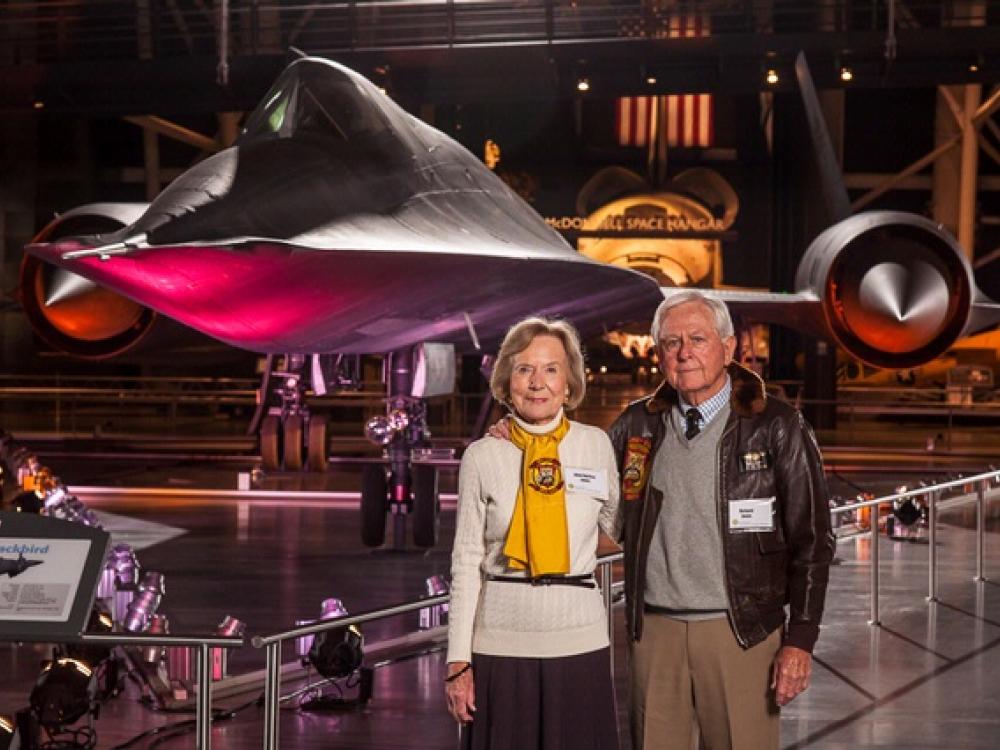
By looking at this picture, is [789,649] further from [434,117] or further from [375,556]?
[434,117]

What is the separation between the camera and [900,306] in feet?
37.0

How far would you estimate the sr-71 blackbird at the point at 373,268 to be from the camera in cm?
706

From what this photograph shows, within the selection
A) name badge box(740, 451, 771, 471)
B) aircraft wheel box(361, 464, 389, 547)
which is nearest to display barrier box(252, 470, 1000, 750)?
name badge box(740, 451, 771, 471)

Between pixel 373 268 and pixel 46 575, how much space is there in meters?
4.07

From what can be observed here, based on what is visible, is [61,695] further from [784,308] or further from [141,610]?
[784,308]

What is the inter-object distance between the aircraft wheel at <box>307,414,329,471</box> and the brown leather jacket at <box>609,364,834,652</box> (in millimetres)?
9299

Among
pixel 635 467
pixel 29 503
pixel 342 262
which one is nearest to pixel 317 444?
pixel 29 503

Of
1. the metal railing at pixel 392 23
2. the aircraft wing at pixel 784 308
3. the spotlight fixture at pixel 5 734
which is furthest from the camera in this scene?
the metal railing at pixel 392 23

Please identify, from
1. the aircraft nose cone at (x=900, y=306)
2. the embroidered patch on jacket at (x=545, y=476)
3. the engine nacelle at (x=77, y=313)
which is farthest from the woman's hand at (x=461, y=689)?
the aircraft nose cone at (x=900, y=306)

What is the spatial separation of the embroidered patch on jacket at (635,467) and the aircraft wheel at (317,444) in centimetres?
926

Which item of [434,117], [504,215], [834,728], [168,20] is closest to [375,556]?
[504,215]

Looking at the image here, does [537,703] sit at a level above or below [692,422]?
below

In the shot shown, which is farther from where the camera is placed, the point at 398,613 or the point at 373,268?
the point at 373,268

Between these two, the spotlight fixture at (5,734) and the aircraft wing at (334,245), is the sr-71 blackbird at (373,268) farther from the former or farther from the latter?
the spotlight fixture at (5,734)
